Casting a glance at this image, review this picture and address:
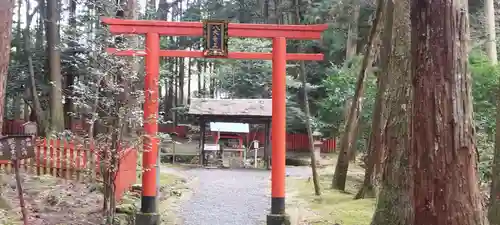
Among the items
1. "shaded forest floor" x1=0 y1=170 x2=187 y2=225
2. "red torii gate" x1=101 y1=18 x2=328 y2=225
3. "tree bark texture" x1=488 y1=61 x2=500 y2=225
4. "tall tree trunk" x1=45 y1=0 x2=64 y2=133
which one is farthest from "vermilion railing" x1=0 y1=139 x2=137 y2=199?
"tall tree trunk" x1=45 y1=0 x2=64 y2=133

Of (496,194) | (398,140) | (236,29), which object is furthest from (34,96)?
(496,194)

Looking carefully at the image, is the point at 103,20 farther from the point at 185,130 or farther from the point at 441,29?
the point at 185,130

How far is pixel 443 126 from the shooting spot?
357cm

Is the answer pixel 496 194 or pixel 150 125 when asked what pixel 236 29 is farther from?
pixel 496 194

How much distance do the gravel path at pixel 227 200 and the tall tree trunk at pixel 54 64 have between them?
5.59 metres

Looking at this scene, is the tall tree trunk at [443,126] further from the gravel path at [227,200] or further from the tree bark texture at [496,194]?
the gravel path at [227,200]

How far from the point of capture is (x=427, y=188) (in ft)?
11.8

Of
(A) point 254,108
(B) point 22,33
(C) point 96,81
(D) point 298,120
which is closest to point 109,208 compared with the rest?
(C) point 96,81

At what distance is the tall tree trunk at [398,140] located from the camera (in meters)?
6.43

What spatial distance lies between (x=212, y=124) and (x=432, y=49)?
17363mm

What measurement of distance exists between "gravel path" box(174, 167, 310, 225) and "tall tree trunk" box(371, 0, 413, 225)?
2457mm

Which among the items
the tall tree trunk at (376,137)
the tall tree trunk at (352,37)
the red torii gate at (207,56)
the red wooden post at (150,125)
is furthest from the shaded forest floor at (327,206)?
the tall tree trunk at (352,37)

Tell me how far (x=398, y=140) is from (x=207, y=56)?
332 cm

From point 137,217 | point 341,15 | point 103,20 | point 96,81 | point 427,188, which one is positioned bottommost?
point 137,217
